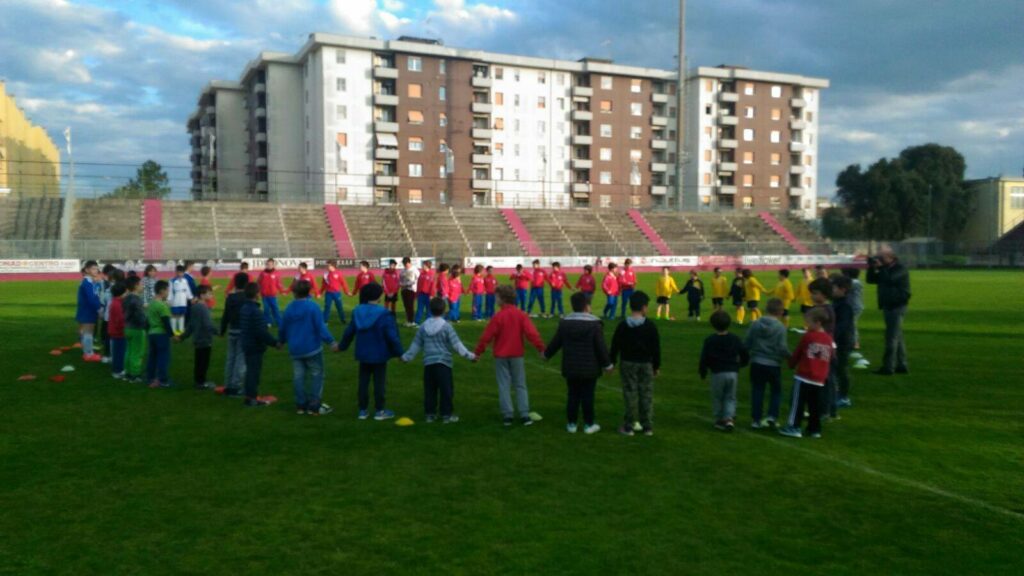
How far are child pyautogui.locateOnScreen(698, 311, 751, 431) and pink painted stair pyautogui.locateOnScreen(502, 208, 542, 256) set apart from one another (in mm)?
42235

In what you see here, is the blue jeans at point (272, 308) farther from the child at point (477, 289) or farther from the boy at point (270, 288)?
the child at point (477, 289)

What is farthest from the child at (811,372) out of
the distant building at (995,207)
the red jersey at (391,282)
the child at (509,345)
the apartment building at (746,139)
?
the distant building at (995,207)

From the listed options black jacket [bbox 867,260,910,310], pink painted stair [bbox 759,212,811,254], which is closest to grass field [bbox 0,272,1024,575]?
black jacket [bbox 867,260,910,310]

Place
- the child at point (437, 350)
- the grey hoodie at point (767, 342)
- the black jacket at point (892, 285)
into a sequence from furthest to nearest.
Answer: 1. the black jacket at point (892, 285)
2. the child at point (437, 350)
3. the grey hoodie at point (767, 342)

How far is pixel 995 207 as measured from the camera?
3108 inches

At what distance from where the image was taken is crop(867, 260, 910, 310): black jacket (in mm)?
11805

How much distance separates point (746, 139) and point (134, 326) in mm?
80515

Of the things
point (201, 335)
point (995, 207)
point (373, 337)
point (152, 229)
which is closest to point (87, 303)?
point (201, 335)

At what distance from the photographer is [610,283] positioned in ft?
68.9

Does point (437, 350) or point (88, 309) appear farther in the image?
point (88, 309)

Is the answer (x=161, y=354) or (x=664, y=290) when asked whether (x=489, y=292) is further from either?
(x=161, y=354)

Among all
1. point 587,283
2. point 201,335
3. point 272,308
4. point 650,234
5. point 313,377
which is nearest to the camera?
point 313,377

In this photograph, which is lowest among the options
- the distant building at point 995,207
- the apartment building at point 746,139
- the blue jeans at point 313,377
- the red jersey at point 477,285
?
the blue jeans at point 313,377

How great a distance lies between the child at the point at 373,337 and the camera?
8.92 metres
